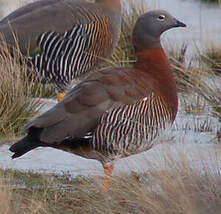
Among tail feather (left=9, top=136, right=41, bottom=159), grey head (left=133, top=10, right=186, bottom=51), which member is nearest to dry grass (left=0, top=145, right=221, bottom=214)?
tail feather (left=9, top=136, right=41, bottom=159)

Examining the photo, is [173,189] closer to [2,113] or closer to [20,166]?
[20,166]

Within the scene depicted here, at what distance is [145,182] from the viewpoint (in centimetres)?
535

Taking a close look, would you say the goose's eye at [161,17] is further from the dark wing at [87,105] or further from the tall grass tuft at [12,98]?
the tall grass tuft at [12,98]

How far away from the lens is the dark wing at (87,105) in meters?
6.04

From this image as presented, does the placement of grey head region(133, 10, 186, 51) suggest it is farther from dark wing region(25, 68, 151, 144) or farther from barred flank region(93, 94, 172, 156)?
barred flank region(93, 94, 172, 156)

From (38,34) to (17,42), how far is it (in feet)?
0.79

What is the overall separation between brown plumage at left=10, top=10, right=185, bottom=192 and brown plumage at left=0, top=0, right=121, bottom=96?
2165 millimetres

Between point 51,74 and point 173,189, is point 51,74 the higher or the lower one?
the lower one

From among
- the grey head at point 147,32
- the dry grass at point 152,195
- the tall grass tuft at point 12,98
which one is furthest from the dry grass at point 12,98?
the dry grass at point 152,195

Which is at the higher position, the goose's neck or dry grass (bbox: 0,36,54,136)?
the goose's neck

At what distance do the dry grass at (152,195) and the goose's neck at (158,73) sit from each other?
0.83m

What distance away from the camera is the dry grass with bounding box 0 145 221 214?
489 cm

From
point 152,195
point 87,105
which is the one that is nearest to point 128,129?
point 87,105

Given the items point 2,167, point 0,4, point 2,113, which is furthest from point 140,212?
point 0,4
